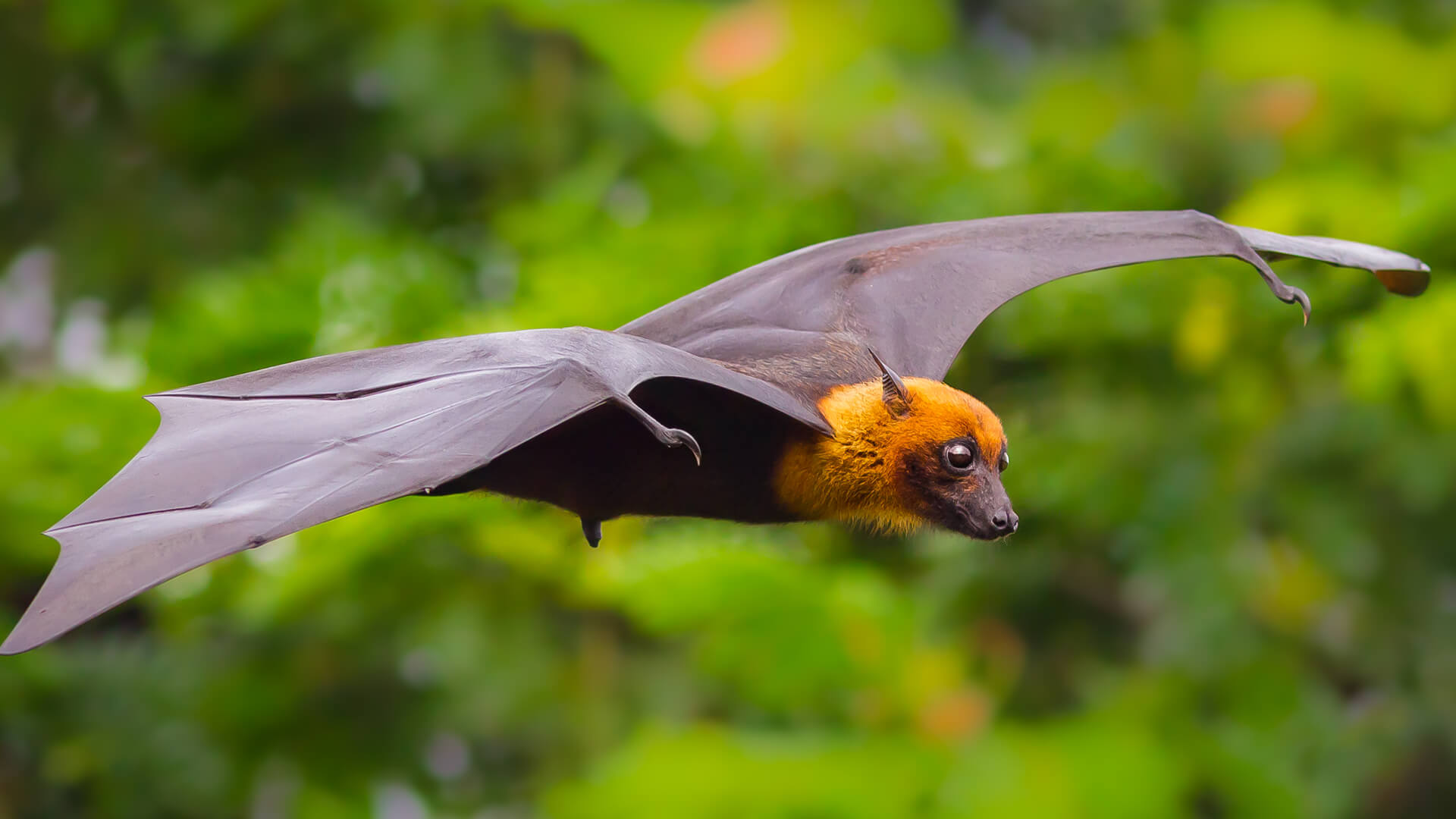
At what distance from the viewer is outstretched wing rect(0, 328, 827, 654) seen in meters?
1.26

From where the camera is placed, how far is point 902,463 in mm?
1840

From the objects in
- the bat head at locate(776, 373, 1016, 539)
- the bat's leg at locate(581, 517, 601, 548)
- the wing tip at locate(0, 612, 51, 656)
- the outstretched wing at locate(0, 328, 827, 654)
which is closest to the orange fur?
the bat head at locate(776, 373, 1016, 539)

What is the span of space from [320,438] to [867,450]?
0.69m

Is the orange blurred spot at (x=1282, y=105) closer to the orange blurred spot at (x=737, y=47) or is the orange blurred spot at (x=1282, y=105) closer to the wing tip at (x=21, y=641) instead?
the orange blurred spot at (x=737, y=47)

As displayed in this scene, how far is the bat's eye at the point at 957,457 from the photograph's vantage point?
1832mm

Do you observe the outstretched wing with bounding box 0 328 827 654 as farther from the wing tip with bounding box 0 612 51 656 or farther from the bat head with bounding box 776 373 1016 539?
the bat head with bounding box 776 373 1016 539

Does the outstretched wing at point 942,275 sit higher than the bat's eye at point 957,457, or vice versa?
the outstretched wing at point 942,275

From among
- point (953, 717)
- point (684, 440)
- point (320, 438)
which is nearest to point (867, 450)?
point (684, 440)

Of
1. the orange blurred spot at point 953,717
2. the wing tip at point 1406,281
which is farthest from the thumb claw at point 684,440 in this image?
the orange blurred spot at point 953,717

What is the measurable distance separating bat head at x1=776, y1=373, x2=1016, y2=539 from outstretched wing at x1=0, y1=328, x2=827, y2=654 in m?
0.13

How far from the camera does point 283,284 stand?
441 centimetres

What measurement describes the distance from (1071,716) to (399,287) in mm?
2895

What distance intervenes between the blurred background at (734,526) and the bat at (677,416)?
1.91m

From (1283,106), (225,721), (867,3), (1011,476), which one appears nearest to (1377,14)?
(1283,106)
